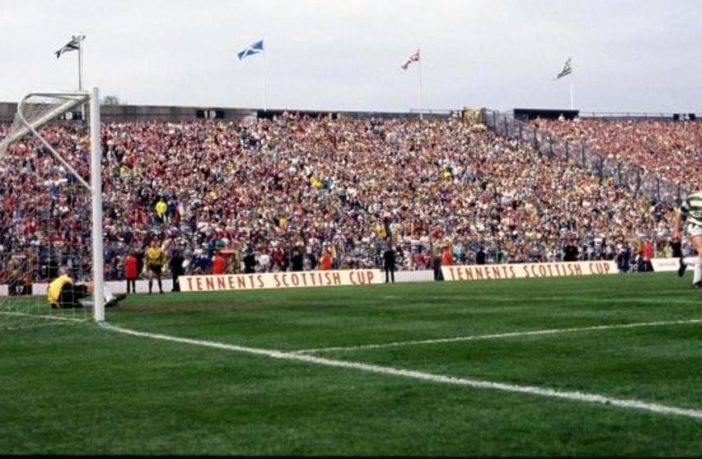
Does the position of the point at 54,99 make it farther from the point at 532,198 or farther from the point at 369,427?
the point at 532,198

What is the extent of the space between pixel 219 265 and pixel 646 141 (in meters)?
34.1

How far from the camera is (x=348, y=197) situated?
54.6m

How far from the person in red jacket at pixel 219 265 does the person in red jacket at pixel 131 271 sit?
592cm

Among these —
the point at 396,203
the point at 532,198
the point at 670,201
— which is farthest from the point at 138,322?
the point at 670,201

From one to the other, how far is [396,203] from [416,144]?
812 cm

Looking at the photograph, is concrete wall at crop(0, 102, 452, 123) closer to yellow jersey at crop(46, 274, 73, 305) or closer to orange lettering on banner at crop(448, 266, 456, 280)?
orange lettering on banner at crop(448, 266, 456, 280)

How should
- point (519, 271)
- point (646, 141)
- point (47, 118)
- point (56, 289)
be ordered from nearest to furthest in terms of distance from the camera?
point (47, 118) → point (56, 289) → point (519, 271) → point (646, 141)

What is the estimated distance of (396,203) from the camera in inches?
2183

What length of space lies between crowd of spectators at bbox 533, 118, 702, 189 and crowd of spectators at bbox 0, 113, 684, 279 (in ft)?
4.07

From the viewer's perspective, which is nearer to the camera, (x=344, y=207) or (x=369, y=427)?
(x=369, y=427)

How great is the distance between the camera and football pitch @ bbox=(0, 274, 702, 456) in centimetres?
687

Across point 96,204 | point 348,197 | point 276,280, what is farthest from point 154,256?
point 96,204

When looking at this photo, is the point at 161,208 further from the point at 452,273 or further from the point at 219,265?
the point at 452,273

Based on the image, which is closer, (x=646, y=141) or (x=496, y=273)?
(x=496, y=273)
